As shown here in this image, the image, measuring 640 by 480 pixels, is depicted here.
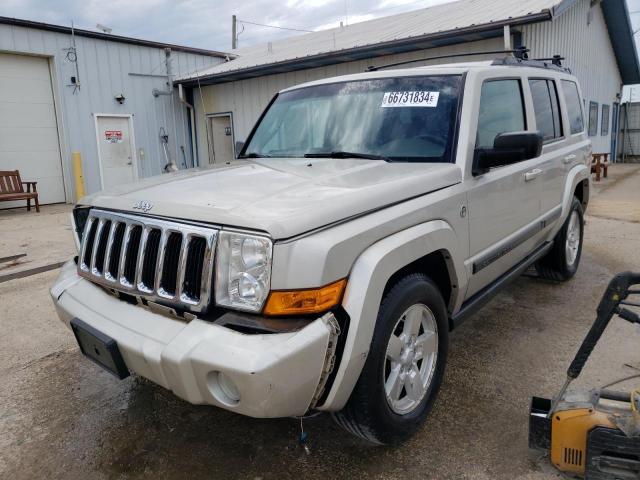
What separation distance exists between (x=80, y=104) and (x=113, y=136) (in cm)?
118

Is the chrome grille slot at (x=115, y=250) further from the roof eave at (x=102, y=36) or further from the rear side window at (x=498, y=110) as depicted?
the roof eave at (x=102, y=36)

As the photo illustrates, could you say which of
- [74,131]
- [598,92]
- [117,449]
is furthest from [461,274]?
[598,92]

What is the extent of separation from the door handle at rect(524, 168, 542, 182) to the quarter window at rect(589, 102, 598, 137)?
15007mm

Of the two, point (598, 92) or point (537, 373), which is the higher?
point (598, 92)

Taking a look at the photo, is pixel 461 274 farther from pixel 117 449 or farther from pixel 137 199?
pixel 117 449

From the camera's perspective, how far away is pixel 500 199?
3.28 meters

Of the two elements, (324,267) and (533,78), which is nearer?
(324,267)

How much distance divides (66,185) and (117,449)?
12.1 m

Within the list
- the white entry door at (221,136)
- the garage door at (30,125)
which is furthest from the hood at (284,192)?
the white entry door at (221,136)

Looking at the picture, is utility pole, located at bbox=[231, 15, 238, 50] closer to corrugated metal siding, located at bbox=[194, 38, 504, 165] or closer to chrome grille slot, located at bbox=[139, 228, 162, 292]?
corrugated metal siding, located at bbox=[194, 38, 504, 165]

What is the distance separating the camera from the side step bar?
2.97 metres

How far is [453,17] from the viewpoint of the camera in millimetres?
11227

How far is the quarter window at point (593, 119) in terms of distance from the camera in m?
16.7

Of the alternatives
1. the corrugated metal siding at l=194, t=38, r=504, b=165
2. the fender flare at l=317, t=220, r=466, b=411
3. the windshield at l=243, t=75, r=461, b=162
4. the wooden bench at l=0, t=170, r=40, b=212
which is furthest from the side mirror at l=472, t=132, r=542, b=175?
the wooden bench at l=0, t=170, r=40, b=212
